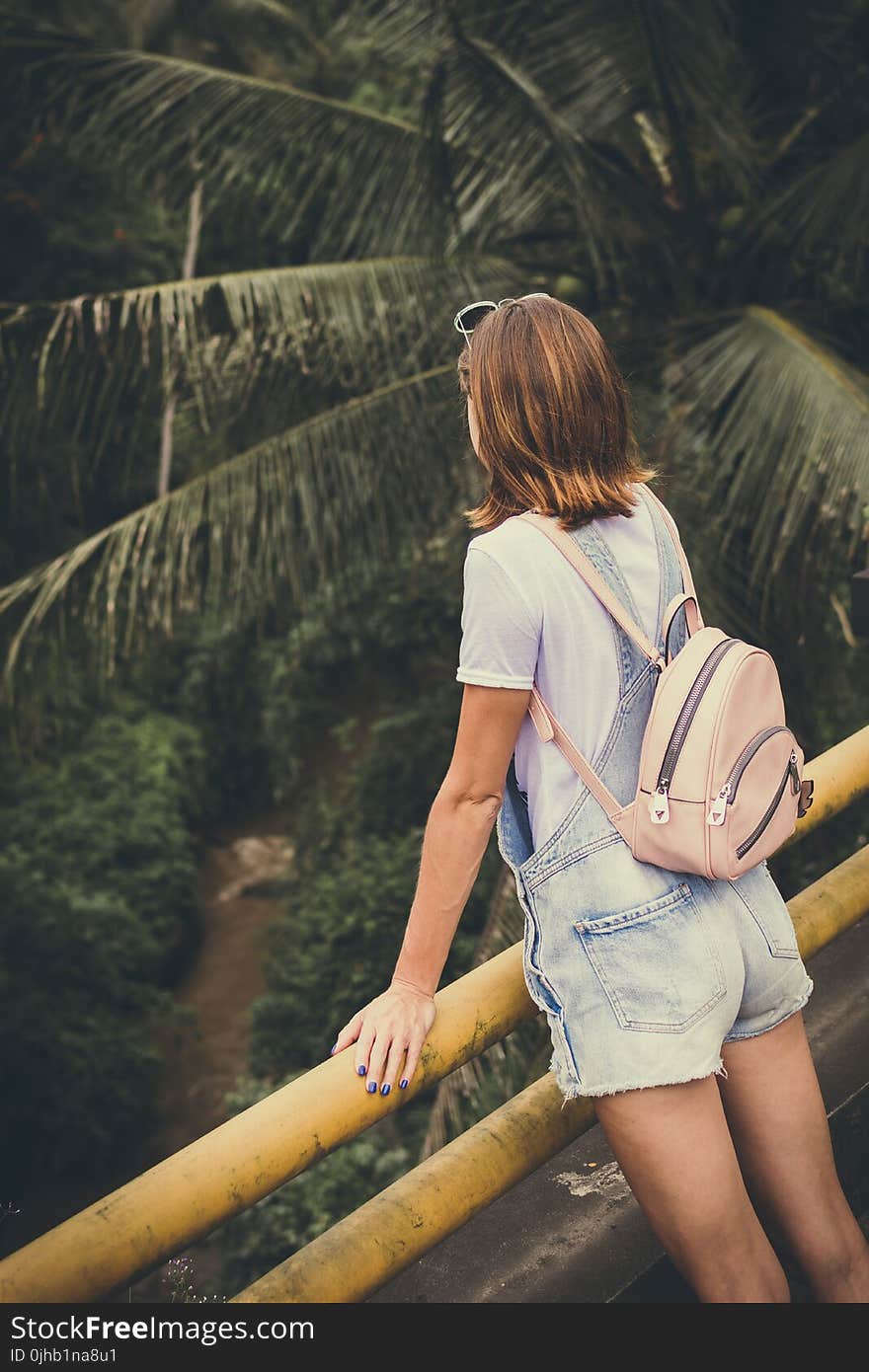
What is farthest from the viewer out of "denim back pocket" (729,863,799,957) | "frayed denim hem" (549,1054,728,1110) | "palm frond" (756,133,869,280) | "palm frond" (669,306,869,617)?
"palm frond" (756,133,869,280)

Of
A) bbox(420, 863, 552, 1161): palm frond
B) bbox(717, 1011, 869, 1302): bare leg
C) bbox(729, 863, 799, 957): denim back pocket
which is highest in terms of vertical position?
bbox(729, 863, 799, 957): denim back pocket

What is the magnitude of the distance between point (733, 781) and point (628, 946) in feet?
0.67

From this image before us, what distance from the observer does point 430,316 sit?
5496 millimetres

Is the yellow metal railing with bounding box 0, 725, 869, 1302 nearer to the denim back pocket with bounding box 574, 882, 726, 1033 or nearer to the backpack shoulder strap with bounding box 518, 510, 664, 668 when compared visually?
the denim back pocket with bounding box 574, 882, 726, 1033

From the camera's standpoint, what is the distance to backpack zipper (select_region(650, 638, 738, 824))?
1353 millimetres

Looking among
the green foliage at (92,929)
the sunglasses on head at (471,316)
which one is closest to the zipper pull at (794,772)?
the sunglasses on head at (471,316)

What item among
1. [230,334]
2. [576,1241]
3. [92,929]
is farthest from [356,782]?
[576,1241]

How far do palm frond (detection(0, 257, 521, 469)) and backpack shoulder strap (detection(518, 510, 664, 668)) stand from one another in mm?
3852

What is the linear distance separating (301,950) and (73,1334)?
26.7 feet

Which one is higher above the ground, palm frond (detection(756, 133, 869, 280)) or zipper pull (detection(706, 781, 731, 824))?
palm frond (detection(756, 133, 869, 280))

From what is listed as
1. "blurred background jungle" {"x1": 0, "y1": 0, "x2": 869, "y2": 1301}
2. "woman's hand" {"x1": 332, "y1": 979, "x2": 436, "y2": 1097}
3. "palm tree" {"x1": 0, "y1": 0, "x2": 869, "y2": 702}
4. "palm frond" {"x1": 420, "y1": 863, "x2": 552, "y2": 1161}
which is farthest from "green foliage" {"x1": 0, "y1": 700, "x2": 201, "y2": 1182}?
"woman's hand" {"x1": 332, "y1": 979, "x2": 436, "y2": 1097}

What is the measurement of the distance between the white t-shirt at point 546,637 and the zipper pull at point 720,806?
0.14m

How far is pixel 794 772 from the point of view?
1.49m

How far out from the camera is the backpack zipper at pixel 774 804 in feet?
4.56
